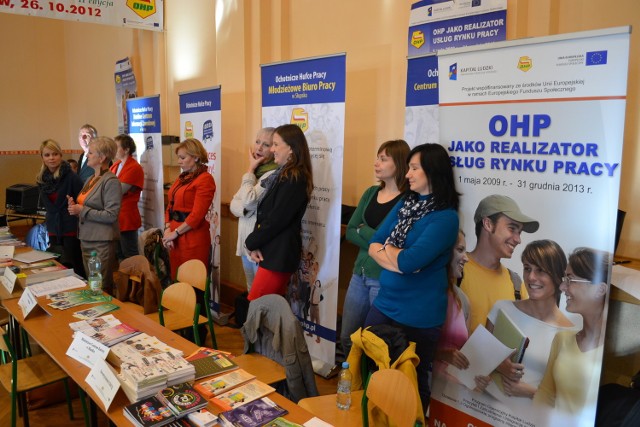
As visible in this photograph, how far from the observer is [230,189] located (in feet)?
16.8

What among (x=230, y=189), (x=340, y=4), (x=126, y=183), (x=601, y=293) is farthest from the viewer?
(x=230, y=189)

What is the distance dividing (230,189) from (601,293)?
12.7 feet

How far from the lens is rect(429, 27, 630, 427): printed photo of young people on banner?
5.93 ft

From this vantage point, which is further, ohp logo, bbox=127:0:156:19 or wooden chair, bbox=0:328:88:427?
ohp logo, bbox=127:0:156:19

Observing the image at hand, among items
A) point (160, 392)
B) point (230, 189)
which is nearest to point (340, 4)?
point (230, 189)

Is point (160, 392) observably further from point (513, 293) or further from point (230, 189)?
point (230, 189)

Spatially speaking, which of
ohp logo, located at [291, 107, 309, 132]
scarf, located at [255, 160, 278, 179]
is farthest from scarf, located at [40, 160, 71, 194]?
ohp logo, located at [291, 107, 309, 132]

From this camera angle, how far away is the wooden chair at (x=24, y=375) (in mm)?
2234

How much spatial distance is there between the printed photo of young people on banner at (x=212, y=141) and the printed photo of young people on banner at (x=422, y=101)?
6.13 ft

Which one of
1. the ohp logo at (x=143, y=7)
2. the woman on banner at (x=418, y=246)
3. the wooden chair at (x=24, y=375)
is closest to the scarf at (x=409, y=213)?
the woman on banner at (x=418, y=246)

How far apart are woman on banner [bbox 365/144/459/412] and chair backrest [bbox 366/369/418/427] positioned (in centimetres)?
56

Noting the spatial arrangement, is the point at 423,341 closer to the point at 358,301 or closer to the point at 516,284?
the point at 516,284

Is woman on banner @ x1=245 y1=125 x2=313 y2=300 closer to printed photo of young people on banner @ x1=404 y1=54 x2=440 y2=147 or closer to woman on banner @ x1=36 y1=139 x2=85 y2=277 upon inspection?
printed photo of young people on banner @ x1=404 y1=54 x2=440 y2=147

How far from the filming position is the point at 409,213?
2.21 metres
